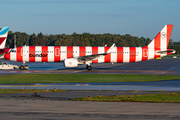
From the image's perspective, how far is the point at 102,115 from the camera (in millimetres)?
17688

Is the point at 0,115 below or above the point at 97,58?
below

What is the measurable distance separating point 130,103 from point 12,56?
131 ft

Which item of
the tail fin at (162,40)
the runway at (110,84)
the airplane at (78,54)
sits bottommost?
the runway at (110,84)

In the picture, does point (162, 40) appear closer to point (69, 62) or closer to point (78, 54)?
point (78, 54)

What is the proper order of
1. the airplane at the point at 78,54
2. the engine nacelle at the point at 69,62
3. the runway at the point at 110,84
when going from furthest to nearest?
the airplane at the point at 78,54
the engine nacelle at the point at 69,62
the runway at the point at 110,84

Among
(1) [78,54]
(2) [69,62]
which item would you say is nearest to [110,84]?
(2) [69,62]

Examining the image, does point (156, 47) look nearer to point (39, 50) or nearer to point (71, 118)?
point (39, 50)

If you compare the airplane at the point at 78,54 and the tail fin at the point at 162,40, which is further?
the tail fin at the point at 162,40

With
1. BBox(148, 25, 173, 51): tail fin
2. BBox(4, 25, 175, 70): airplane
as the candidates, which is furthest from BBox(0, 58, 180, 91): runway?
BBox(148, 25, 173, 51): tail fin

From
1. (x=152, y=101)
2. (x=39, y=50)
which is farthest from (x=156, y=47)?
(x=152, y=101)

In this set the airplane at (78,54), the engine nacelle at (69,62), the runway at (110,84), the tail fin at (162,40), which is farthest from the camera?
the tail fin at (162,40)

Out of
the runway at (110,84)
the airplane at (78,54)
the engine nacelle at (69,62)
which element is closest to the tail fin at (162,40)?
the airplane at (78,54)

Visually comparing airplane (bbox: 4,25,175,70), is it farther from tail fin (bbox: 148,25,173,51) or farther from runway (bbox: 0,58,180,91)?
runway (bbox: 0,58,180,91)

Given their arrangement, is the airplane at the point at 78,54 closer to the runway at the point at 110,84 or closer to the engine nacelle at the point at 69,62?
the engine nacelle at the point at 69,62
